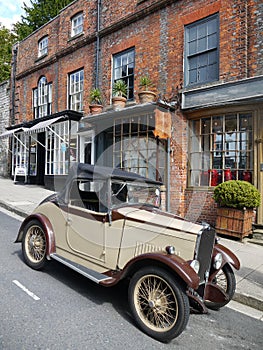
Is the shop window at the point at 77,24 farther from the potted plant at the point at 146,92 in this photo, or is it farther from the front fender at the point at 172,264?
the front fender at the point at 172,264

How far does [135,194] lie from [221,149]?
4.50m

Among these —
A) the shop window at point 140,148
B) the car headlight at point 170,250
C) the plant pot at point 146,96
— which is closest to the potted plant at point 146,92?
the plant pot at point 146,96

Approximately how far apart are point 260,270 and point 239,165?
10.7 ft

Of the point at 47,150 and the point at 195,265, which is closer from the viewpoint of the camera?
the point at 195,265

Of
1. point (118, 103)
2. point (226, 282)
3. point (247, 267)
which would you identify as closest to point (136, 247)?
point (226, 282)

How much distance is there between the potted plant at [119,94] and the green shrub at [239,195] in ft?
15.7

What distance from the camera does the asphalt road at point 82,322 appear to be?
2.67 metres

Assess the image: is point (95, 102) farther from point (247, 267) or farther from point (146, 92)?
point (247, 267)

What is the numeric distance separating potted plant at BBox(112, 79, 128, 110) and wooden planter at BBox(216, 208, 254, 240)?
5.06 m

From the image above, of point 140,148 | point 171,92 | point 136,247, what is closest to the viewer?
point 136,247

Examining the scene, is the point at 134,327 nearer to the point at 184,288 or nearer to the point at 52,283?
the point at 184,288

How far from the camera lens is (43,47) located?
15188mm

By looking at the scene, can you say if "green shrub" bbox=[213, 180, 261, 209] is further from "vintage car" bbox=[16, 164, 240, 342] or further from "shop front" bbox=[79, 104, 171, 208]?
"vintage car" bbox=[16, 164, 240, 342]

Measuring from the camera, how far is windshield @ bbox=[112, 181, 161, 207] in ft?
11.9
